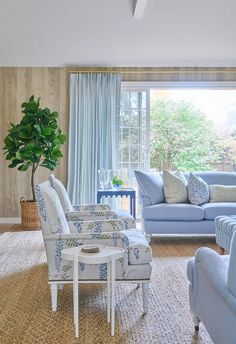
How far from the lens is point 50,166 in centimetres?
633

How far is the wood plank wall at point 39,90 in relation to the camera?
7016mm

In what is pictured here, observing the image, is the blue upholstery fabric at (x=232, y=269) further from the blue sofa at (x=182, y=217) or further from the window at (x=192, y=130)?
the window at (x=192, y=130)

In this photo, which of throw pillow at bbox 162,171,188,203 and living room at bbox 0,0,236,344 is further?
throw pillow at bbox 162,171,188,203

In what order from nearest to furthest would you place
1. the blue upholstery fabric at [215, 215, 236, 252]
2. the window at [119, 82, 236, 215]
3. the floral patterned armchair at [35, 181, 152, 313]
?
1. the floral patterned armchair at [35, 181, 152, 313]
2. the blue upholstery fabric at [215, 215, 236, 252]
3. the window at [119, 82, 236, 215]

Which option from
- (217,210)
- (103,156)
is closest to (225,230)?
(217,210)

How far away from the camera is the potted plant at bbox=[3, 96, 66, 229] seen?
6176 mm

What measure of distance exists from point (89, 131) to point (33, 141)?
1049mm

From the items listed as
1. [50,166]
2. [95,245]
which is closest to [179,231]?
[50,166]

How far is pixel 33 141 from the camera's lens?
623cm

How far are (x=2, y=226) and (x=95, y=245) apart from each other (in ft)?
13.5

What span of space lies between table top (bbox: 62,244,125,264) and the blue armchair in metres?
0.49

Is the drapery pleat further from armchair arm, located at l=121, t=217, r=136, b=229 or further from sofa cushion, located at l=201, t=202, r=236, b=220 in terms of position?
armchair arm, located at l=121, t=217, r=136, b=229

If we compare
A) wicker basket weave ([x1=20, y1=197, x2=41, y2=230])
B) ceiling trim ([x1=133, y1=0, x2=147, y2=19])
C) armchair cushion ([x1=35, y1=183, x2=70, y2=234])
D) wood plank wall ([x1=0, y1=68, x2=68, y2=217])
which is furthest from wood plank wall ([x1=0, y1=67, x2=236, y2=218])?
armchair cushion ([x1=35, y1=183, x2=70, y2=234])

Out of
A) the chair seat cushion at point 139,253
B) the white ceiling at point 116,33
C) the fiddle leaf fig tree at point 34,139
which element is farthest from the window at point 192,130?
the chair seat cushion at point 139,253
